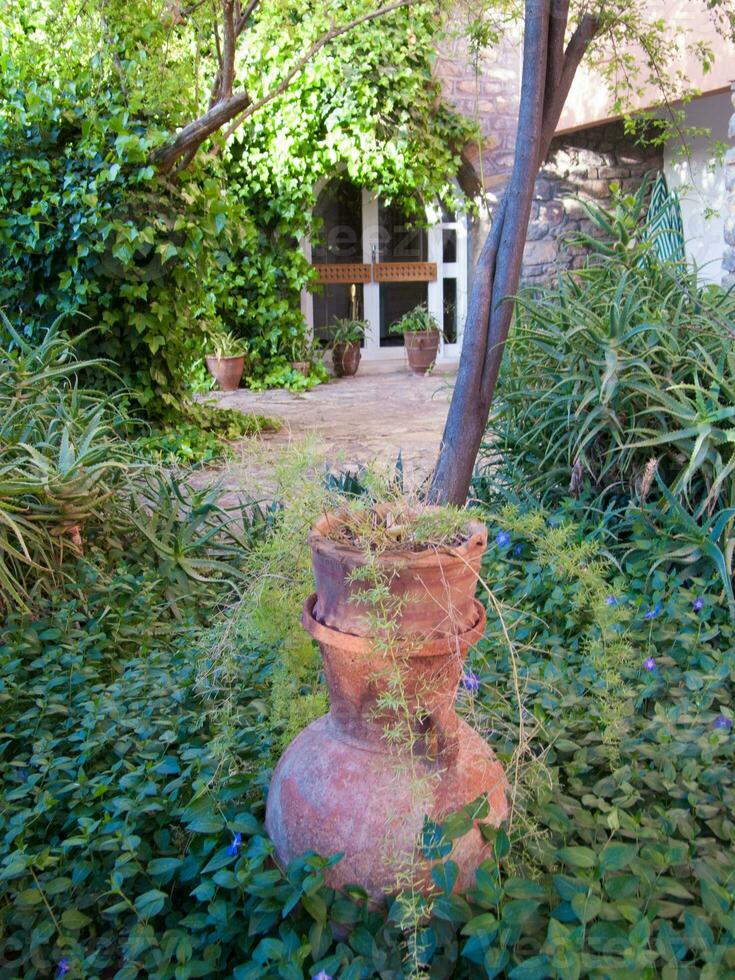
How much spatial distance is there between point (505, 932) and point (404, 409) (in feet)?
22.6

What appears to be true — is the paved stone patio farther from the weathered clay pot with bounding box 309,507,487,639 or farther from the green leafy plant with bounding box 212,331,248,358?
the weathered clay pot with bounding box 309,507,487,639

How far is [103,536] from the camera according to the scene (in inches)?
130

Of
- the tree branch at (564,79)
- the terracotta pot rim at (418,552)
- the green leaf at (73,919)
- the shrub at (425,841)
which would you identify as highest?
the tree branch at (564,79)

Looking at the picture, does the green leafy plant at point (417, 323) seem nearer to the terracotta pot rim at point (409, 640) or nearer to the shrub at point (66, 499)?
the shrub at point (66, 499)

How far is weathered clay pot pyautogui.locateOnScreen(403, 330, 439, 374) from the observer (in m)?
10.6

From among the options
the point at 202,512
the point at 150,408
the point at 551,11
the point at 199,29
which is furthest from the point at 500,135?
the point at 202,512

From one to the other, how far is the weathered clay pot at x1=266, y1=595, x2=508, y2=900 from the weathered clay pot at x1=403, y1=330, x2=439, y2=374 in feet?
30.4

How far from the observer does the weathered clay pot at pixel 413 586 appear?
4.61 ft

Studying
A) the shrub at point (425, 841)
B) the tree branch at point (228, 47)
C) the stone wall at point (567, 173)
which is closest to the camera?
the shrub at point (425, 841)

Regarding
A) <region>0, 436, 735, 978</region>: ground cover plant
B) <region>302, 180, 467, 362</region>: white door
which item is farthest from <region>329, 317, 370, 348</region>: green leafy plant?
<region>0, 436, 735, 978</region>: ground cover plant

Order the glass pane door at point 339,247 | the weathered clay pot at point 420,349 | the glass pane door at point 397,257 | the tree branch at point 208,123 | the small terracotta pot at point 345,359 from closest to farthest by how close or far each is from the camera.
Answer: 1. the tree branch at point 208,123
2. the small terracotta pot at point 345,359
3. the weathered clay pot at point 420,349
4. the glass pane door at point 339,247
5. the glass pane door at point 397,257

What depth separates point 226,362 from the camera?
367 inches

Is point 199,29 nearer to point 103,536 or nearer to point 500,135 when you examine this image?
point 103,536

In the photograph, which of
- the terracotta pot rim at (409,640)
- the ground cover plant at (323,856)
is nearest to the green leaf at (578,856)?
the ground cover plant at (323,856)
